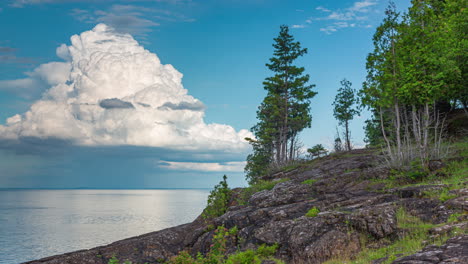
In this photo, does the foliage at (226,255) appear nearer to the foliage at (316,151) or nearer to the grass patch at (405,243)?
the grass patch at (405,243)

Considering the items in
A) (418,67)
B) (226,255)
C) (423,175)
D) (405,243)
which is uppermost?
(418,67)

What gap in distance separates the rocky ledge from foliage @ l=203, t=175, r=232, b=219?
4.68 feet

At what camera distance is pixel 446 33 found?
75.9 feet

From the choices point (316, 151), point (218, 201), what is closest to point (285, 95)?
point (316, 151)

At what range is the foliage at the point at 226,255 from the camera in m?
13.2

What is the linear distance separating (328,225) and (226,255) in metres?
4.91

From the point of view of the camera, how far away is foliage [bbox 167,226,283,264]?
13.2 m

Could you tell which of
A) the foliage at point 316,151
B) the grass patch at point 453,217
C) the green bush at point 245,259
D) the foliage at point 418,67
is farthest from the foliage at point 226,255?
the foliage at point 316,151

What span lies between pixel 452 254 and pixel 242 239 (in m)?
10.1

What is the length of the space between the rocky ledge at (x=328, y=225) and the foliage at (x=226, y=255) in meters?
0.42

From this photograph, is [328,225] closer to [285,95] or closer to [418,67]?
[418,67]

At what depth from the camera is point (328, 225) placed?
14273 millimetres

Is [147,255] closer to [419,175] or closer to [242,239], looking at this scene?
[242,239]

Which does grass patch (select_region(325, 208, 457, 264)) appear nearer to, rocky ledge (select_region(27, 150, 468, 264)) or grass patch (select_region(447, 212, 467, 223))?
rocky ledge (select_region(27, 150, 468, 264))
